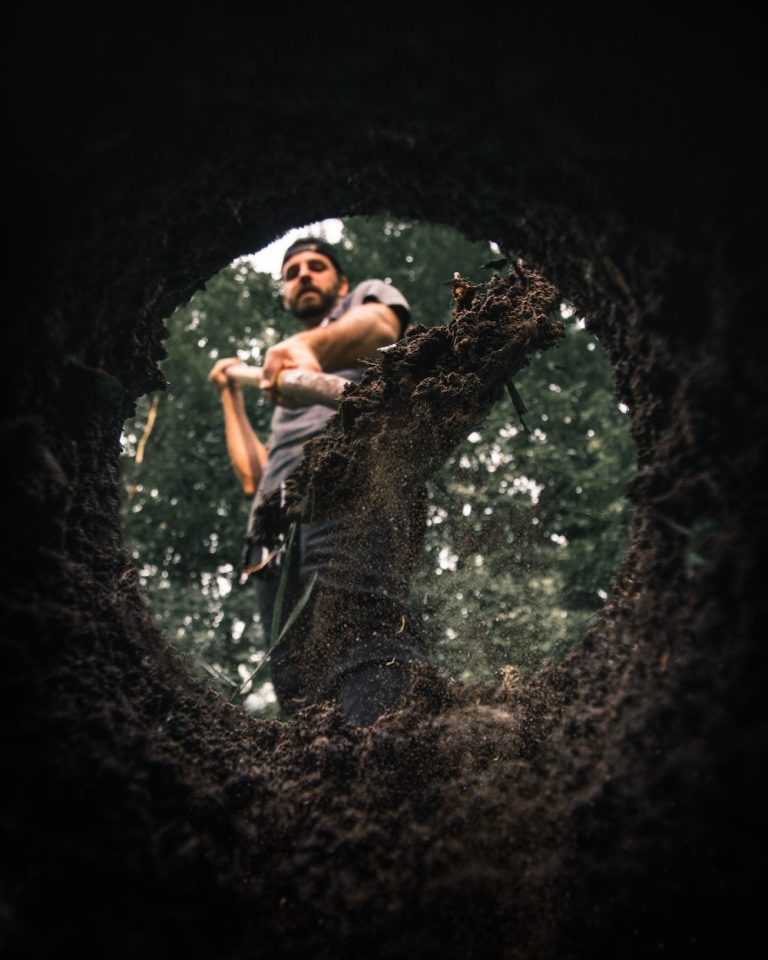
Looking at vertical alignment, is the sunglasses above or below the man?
above

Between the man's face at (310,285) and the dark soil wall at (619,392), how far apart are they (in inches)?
107

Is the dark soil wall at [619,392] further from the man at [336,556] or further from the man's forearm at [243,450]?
the man's forearm at [243,450]

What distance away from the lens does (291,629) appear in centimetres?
297

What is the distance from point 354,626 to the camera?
99.7 inches

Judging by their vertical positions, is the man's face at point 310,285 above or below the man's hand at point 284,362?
above

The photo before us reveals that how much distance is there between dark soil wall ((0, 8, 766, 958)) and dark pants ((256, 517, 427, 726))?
2.99ft

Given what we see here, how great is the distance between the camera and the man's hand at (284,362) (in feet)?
10.3

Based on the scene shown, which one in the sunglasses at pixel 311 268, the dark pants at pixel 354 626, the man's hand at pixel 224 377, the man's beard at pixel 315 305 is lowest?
the dark pants at pixel 354 626

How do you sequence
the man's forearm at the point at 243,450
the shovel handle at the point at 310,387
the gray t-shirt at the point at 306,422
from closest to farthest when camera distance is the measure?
1. the shovel handle at the point at 310,387
2. the gray t-shirt at the point at 306,422
3. the man's forearm at the point at 243,450

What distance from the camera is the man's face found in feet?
13.3

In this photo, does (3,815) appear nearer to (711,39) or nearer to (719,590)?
(719,590)

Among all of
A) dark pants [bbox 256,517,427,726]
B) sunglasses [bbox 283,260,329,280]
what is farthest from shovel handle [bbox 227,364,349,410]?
sunglasses [bbox 283,260,329,280]

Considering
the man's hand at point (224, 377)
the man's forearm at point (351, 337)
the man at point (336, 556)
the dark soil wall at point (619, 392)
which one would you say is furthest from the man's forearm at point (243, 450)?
the dark soil wall at point (619, 392)

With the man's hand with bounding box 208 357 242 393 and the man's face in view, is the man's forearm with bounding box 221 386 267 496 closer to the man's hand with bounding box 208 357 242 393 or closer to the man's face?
the man's hand with bounding box 208 357 242 393
